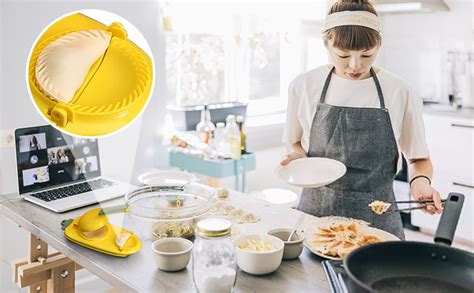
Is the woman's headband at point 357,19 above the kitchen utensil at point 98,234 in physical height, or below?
above

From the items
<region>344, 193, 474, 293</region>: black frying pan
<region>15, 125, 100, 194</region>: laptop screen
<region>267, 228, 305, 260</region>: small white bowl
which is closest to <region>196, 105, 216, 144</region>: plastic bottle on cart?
<region>15, 125, 100, 194</region>: laptop screen

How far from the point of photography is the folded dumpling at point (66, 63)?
832mm

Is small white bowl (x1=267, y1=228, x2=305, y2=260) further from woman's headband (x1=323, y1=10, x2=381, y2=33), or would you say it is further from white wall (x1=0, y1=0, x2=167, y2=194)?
white wall (x1=0, y1=0, x2=167, y2=194)

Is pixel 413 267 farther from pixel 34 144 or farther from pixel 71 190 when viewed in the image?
pixel 34 144

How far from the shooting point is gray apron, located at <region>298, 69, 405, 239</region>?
1850 mm

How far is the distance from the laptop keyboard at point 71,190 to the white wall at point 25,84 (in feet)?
2.15

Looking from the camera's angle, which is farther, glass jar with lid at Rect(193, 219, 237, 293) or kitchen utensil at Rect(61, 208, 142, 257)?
kitchen utensil at Rect(61, 208, 142, 257)

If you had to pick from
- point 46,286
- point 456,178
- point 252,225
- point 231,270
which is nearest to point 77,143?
point 46,286

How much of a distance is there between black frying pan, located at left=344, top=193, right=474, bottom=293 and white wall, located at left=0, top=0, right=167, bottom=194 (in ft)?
6.77

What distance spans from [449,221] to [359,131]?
79 centimetres

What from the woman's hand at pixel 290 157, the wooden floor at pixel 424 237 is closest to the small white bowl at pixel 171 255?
the woman's hand at pixel 290 157

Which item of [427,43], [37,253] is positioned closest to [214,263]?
[37,253]

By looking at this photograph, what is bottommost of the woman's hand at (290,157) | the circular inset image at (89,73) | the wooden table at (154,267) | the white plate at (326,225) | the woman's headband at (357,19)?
the wooden table at (154,267)

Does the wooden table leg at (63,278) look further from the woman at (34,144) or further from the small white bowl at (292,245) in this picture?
the small white bowl at (292,245)
